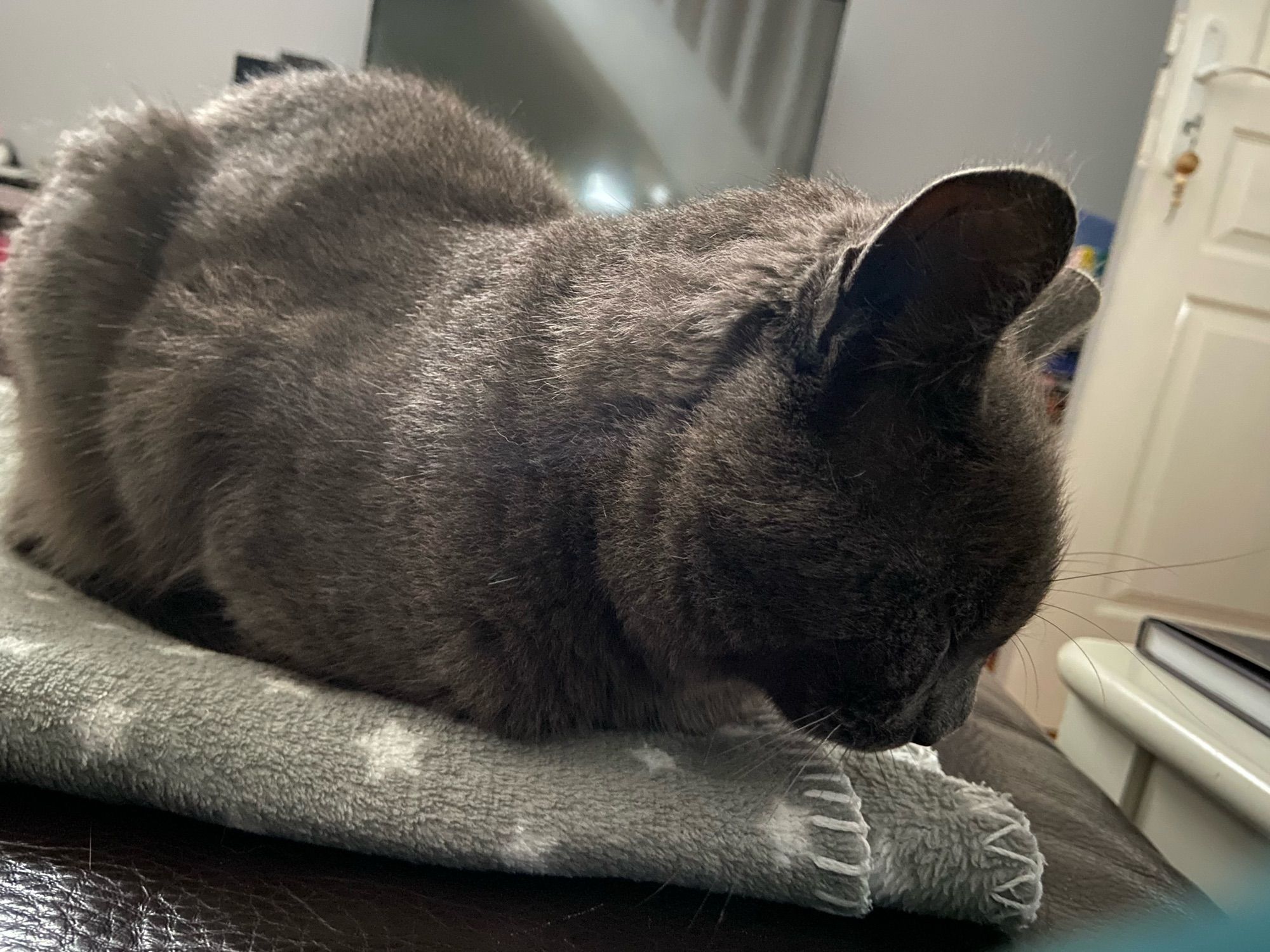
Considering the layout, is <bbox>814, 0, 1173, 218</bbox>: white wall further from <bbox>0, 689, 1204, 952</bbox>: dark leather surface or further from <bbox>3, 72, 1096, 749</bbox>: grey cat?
<bbox>0, 689, 1204, 952</bbox>: dark leather surface

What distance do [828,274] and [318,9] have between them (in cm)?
242

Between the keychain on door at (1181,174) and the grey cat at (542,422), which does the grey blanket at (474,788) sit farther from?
the keychain on door at (1181,174)

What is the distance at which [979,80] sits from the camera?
8.12 ft

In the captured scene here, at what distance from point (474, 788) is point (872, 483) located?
25cm

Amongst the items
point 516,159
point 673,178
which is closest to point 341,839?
point 516,159

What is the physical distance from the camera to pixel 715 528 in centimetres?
47

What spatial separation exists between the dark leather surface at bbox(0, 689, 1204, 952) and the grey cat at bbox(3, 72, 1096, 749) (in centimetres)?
10

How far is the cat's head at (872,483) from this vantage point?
17.0 inches

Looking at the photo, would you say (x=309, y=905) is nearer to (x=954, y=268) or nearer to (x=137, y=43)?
(x=954, y=268)

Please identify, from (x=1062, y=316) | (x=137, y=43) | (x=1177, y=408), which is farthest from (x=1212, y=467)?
(x=137, y=43)

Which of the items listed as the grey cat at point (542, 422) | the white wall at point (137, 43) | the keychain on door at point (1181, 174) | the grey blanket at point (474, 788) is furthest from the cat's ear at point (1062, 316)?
the white wall at point (137, 43)

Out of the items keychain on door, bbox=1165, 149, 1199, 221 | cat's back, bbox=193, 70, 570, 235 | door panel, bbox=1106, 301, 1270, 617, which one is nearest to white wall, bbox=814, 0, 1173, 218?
keychain on door, bbox=1165, 149, 1199, 221

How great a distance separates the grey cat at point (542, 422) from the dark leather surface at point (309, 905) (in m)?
0.10

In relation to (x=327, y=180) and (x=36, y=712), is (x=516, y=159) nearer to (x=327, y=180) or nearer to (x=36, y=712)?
(x=327, y=180)
